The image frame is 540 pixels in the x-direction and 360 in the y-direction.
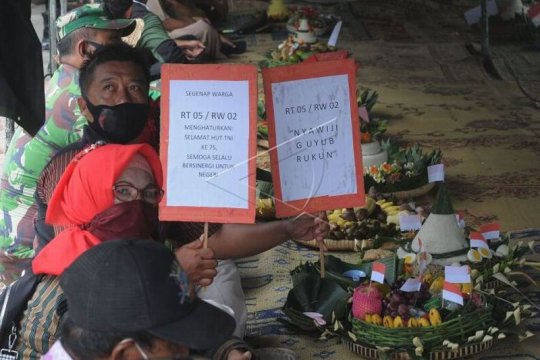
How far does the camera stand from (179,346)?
1795mm

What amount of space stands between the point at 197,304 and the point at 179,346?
0.39ft

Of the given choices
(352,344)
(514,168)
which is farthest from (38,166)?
(514,168)

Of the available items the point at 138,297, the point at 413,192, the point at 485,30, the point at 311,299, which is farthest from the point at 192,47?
the point at 138,297

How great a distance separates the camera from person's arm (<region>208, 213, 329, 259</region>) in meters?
3.15

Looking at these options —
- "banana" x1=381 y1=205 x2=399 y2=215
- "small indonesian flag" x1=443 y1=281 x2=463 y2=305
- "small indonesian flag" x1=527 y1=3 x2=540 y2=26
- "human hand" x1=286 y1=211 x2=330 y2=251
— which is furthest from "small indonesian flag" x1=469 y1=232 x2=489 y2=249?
"small indonesian flag" x1=527 y1=3 x2=540 y2=26

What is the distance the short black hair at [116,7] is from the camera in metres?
4.05

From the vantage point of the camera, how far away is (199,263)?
283 cm

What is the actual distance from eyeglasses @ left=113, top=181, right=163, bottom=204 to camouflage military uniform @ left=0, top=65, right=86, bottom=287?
2.94 ft

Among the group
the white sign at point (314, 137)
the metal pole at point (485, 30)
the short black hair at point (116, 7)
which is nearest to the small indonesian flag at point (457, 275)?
the white sign at point (314, 137)

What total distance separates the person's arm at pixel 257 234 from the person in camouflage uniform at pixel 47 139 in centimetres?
87

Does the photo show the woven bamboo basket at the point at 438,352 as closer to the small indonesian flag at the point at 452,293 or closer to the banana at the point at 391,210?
the small indonesian flag at the point at 452,293

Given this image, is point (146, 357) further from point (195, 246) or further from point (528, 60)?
point (528, 60)

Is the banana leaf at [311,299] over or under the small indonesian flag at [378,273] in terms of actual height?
under

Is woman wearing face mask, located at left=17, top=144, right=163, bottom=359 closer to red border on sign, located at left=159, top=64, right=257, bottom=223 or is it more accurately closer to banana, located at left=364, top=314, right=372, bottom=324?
red border on sign, located at left=159, top=64, right=257, bottom=223
